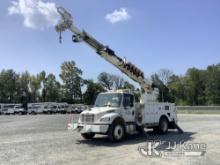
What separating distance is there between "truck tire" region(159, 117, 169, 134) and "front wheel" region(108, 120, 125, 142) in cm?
419

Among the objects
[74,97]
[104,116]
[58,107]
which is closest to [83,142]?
[104,116]

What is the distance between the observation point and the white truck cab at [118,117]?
57.7ft

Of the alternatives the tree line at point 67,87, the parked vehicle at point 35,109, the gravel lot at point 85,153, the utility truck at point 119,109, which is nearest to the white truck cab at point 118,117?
the utility truck at point 119,109

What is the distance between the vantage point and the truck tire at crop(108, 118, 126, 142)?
57.5 ft

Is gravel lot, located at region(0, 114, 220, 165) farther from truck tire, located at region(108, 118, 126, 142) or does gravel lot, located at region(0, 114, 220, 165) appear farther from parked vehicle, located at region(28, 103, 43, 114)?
parked vehicle, located at region(28, 103, 43, 114)

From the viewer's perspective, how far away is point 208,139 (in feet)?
59.3

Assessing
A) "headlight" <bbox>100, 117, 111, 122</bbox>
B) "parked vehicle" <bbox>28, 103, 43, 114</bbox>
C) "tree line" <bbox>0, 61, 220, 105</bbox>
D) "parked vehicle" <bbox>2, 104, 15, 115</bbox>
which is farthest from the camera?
"tree line" <bbox>0, 61, 220, 105</bbox>

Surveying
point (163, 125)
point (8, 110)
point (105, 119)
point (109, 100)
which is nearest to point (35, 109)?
point (8, 110)

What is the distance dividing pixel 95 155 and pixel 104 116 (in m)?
4.10

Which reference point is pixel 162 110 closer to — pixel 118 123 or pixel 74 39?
pixel 118 123

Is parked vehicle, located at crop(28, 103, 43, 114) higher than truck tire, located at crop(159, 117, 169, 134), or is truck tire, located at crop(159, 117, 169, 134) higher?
parked vehicle, located at crop(28, 103, 43, 114)

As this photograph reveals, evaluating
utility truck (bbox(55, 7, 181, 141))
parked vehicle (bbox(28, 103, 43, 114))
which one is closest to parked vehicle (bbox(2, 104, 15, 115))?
parked vehicle (bbox(28, 103, 43, 114))

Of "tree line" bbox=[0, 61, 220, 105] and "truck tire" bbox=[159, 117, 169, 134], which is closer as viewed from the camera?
"truck tire" bbox=[159, 117, 169, 134]

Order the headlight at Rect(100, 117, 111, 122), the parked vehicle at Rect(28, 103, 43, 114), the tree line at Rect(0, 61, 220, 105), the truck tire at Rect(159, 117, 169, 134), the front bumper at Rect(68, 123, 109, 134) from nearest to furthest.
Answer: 1. the front bumper at Rect(68, 123, 109, 134)
2. the headlight at Rect(100, 117, 111, 122)
3. the truck tire at Rect(159, 117, 169, 134)
4. the parked vehicle at Rect(28, 103, 43, 114)
5. the tree line at Rect(0, 61, 220, 105)
